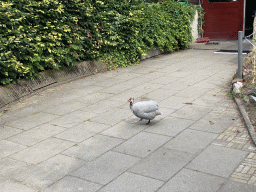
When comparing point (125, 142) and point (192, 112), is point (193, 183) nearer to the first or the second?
point (125, 142)

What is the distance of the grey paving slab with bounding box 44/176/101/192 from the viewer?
4.36m

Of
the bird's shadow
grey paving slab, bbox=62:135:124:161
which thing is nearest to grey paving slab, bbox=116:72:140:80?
the bird's shadow

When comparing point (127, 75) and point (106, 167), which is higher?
point (127, 75)

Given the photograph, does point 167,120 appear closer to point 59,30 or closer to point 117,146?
point 117,146

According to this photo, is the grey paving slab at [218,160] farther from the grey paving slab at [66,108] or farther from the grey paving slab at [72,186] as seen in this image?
the grey paving slab at [66,108]

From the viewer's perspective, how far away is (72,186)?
14.6ft

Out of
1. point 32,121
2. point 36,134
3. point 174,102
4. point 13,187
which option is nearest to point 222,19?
point 174,102

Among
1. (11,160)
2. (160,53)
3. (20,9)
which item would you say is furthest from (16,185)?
(160,53)

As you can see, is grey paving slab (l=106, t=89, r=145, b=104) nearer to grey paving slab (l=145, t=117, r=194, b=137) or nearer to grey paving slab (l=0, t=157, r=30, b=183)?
grey paving slab (l=145, t=117, r=194, b=137)

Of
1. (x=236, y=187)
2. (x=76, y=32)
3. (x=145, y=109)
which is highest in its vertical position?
(x=76, y=32)

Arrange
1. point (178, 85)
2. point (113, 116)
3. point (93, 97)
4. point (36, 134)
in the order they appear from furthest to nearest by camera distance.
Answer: point (178, 85) → point (93, 97) → point (113, 116) → point (36, 134)

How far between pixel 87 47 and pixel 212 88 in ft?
15.0

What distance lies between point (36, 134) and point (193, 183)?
134 inches

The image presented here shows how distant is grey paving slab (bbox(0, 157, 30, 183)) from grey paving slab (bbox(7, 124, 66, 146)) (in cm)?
66
